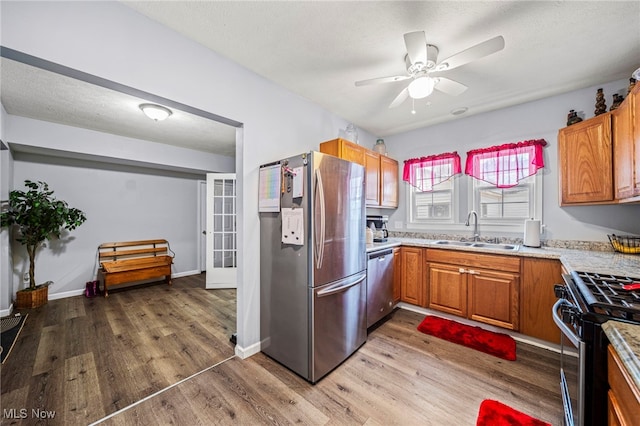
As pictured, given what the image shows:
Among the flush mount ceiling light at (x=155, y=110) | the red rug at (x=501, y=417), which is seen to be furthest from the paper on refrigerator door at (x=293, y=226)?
the flush mount ceiling light at (x=155, y=110)

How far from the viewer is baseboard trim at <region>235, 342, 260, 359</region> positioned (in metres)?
2.15

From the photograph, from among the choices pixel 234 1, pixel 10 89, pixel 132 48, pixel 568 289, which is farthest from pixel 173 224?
pixel 568 289

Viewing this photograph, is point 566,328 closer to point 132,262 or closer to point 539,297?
point 539,297

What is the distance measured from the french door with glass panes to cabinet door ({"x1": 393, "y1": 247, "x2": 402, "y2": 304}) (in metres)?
2.77

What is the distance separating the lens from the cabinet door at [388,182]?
11.5 ft

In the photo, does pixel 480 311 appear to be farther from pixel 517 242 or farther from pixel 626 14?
pixel 626 14

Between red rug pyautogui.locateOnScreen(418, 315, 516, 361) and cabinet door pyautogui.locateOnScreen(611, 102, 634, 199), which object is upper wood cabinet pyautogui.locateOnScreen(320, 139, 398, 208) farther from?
cabinet door pyautogui.locateOnScreen(611, 102, 634, 199)

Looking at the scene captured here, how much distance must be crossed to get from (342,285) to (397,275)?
1348 mm

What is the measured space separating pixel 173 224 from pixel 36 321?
2.39m

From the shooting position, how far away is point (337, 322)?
2020 millimetres

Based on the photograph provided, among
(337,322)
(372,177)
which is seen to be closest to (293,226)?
(337,322)

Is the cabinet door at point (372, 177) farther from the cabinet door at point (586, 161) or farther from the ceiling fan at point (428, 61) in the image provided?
the cabinet door at point (586, 161)

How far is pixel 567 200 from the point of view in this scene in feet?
8.00

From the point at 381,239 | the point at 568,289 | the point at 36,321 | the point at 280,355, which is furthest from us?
the point at 381,239
